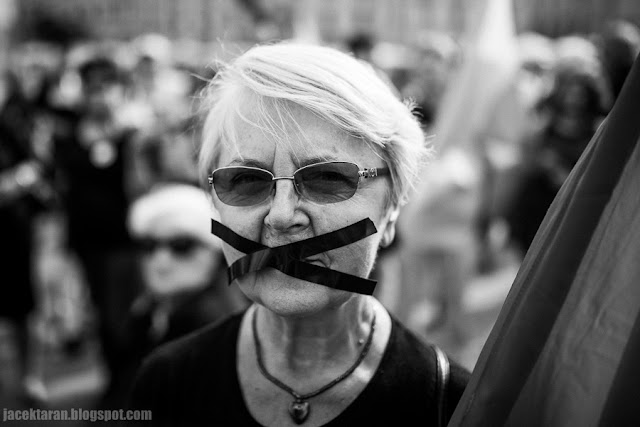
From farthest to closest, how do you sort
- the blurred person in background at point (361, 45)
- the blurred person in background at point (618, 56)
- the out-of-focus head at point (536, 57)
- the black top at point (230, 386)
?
the out-of-focus head at point (536, 57) < the blurred person in background at point (361, 45) < the blurred person in background at point (618, 56) < the black top at point (230, 386)

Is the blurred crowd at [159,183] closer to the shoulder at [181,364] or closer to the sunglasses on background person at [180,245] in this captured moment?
the sunglasses on background person at [180,245]

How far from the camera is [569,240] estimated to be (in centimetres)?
153

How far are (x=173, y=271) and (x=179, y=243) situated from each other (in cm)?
13

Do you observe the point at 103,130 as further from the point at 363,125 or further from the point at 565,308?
the point at 565,308

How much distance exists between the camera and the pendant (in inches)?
73.1

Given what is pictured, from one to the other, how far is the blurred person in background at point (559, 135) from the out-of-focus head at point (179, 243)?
2256 millimetres

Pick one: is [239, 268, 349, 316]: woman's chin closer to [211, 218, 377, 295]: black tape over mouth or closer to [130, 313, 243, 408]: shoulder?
[211, 218, 377, 295]: black tape over mouth

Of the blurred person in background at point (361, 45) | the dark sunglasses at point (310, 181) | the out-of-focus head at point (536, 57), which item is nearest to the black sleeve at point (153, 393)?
the dark sunglasses at point (310, 181)

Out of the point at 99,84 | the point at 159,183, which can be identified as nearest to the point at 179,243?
the point at 159,183

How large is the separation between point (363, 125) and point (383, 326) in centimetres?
57

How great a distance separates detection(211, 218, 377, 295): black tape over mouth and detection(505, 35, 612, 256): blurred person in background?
310 cm

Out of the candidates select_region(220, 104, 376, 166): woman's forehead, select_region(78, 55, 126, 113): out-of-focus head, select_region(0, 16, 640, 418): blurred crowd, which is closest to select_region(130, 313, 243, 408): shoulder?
select_region(220, 104, 376, 166): woman's forehead

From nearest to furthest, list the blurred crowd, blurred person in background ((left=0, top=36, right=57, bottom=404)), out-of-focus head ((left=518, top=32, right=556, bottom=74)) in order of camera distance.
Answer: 1. the blurred crowd
2. blurred person in background ((left=0, top=36, right=57, bottom=404))
3. out-of-focus head ((left=518, top=32, right=556, bottom=74))

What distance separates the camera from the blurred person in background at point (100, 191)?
5418 millimetres
